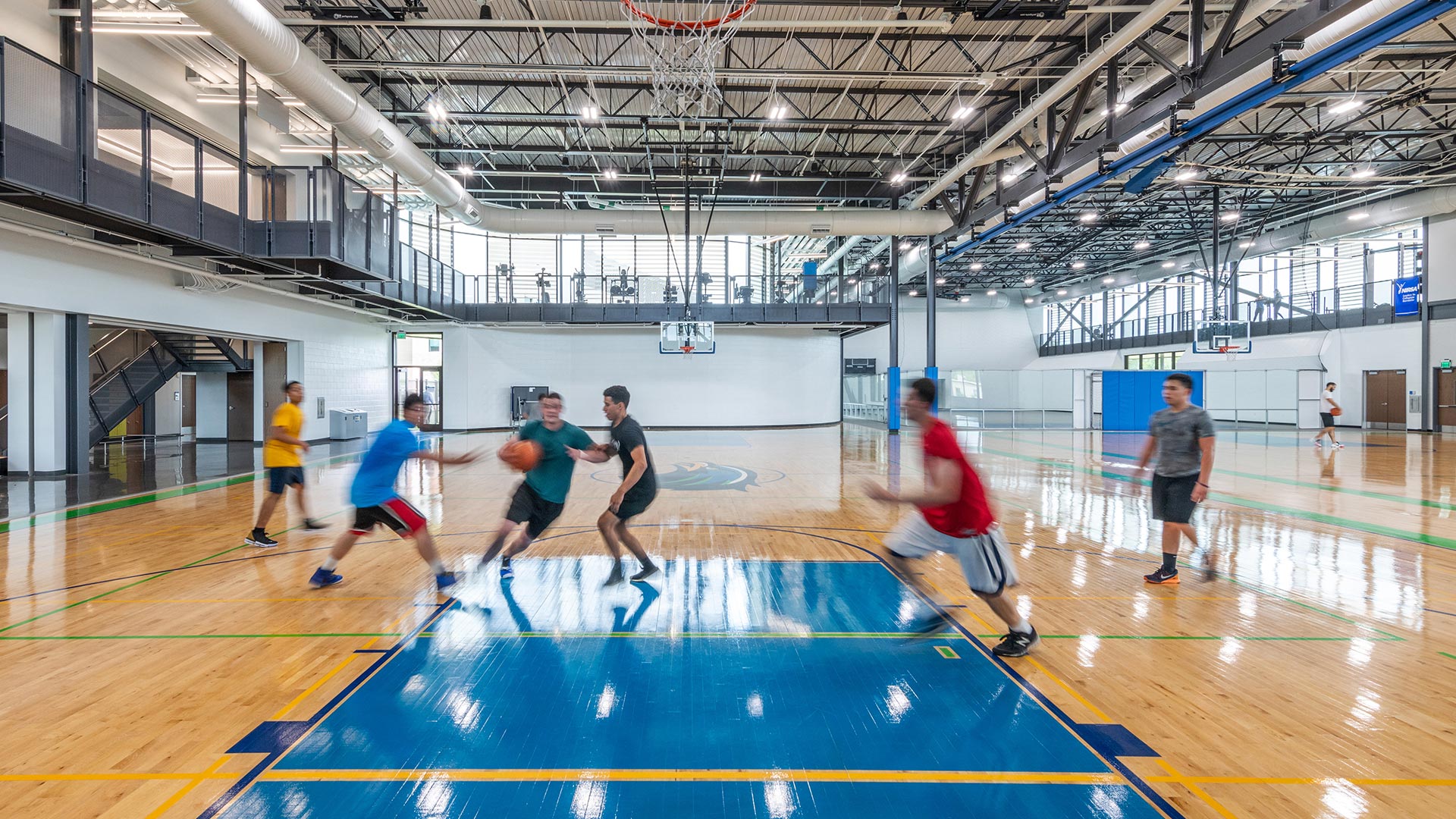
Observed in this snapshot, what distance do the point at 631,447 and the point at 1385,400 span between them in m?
34.3

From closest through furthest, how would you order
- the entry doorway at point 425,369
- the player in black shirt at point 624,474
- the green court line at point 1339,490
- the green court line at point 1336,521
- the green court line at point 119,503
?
1. the player in black shirt at point 624,474
2. the green court line at point 1336,521
3. the green court line at point 119,503
4. the green court line at point 1339,490
5. the entry doorway at point 425,369

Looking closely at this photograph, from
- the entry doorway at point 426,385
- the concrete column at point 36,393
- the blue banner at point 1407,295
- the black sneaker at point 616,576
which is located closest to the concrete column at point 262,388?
the entry doorway at point 426,385

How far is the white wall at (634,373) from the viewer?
2562 cm

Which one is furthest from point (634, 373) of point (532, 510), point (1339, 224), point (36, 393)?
point (1339, 224)

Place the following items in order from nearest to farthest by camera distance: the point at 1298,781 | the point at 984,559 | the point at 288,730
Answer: the point at 1298,781 < the point at 288,730 < the point at 984,559

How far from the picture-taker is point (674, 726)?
351 cm

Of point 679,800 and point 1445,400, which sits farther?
point 1445,400

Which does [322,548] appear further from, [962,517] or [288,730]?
[962,517]

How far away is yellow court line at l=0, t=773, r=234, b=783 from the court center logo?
8454 millimetres

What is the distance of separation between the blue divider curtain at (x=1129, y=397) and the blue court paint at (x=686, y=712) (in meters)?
27.9

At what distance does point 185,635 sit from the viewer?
482cm

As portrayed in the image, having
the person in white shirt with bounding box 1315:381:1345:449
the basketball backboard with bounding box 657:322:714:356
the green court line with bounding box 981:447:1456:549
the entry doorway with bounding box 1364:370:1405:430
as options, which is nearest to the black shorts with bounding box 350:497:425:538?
the green court line with bounding box 981:447:1456:549

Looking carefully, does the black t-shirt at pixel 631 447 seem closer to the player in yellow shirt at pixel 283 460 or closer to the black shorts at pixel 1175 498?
the player in yellow shirt at pixel 283 460

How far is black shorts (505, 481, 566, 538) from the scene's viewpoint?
5.94 m
